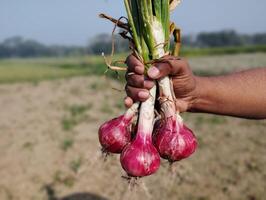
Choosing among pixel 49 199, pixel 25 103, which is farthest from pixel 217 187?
pixel 25 103

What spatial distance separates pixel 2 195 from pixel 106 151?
3.47 m

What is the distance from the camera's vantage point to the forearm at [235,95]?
2555 mm

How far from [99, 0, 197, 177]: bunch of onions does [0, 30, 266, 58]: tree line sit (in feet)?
220

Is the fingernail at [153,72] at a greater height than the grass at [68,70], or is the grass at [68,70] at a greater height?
the fingernail at [153,72]

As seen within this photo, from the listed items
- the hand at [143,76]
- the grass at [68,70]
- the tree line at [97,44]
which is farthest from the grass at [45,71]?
the tree line at [97,44]

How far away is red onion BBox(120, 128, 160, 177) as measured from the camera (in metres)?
1.97

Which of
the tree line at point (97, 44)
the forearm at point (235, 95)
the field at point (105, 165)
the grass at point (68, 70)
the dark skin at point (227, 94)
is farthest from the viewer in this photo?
the tree line at point (97, 44)

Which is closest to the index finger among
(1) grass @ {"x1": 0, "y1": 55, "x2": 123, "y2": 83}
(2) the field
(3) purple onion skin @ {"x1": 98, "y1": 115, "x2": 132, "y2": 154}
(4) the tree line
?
(3) purple onion skin @ {"x1": 98, "y1": 115, "x2": 132, "y2": 154}

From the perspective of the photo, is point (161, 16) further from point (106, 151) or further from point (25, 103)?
point (25, 103)

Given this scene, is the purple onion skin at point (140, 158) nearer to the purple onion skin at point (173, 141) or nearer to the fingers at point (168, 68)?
the purple onion skin at point (173, 141)

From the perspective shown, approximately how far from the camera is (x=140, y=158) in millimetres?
1972

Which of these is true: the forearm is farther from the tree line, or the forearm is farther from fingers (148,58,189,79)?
the tree line

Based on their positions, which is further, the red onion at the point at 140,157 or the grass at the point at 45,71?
the grass at the point at 45,71

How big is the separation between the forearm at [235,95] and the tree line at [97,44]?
66539 mm
